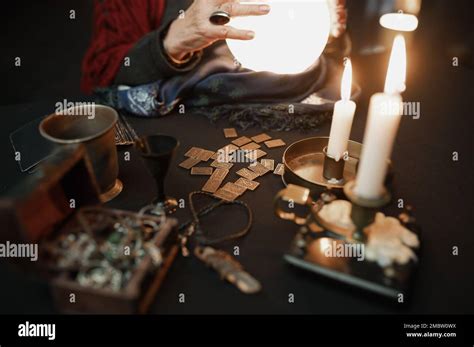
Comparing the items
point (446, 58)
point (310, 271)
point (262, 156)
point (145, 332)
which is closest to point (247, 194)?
point (262, 156)

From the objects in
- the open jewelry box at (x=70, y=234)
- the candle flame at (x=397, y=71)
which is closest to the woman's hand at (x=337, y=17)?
the candle flame at (x=397, y=71)

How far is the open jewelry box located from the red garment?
2.25 ft

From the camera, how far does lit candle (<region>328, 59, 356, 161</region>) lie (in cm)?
92

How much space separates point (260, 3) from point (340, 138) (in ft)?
1.13

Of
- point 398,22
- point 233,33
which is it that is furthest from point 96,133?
point 398,22

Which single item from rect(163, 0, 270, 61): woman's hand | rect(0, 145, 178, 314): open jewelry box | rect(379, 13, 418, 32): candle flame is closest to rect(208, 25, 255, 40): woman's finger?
rect(163, 0, 270, 61): woman's hand

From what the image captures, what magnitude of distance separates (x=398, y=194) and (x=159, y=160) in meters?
0.55

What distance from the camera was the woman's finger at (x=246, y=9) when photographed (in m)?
0.93

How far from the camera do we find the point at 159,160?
83cm

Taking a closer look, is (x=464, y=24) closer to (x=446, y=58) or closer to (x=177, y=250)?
(x=446, y=58)

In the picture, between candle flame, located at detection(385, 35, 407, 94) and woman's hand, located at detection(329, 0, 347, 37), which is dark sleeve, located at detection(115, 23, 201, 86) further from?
candle flame, located at detection(385, 35, 407, 94)

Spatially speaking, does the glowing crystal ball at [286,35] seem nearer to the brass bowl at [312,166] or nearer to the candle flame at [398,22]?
the brass bowl at [312,166]

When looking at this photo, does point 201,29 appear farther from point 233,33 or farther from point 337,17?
point 337,17

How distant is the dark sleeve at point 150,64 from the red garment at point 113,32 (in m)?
0.05
